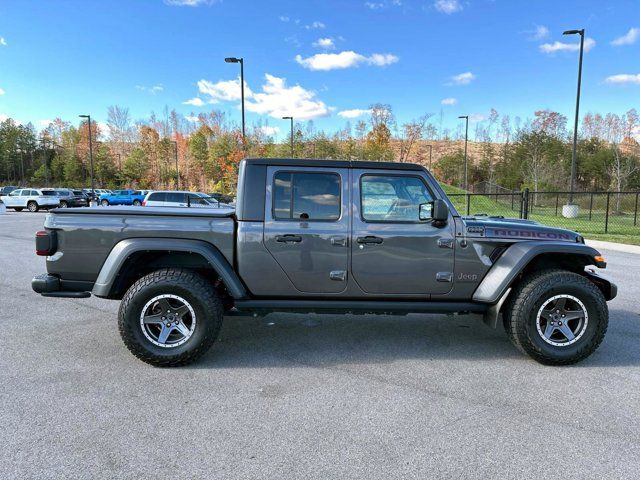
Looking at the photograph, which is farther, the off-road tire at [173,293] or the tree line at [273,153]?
the tree line at [273,153]

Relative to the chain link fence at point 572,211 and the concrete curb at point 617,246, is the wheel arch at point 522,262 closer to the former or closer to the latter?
the concrete curb at point 617,246

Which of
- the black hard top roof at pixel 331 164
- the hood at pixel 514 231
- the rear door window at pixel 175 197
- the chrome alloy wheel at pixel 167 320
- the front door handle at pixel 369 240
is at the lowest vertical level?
the chrome alloy wheel at pixel 167 320

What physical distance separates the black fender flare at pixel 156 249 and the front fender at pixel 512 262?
237 centimetres

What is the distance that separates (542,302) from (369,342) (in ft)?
5.85

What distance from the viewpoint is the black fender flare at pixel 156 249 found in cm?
390

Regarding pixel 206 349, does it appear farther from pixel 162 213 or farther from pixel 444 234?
pixel 444 234

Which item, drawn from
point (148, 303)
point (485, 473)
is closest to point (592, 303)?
point (485, 473)

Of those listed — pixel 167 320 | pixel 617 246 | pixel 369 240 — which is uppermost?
pixel 369 240

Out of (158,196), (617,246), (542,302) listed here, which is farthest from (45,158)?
(542,302)

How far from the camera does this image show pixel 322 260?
4027mm

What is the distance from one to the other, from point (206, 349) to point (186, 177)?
80.6 metres

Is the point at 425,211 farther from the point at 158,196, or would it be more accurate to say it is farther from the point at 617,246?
the point at 158,196

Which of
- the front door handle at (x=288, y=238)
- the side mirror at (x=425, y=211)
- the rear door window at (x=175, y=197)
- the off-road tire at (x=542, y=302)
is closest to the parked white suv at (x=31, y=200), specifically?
the rear door window at (x=175, y=197)

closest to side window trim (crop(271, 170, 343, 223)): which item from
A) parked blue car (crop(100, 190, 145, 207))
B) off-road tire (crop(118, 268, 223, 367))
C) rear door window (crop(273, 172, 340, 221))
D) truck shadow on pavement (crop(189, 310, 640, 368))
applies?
rear door window (crop(273, 172, 340, 221))
